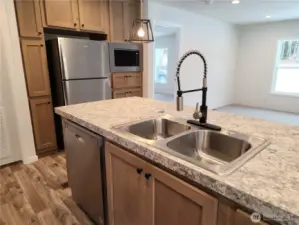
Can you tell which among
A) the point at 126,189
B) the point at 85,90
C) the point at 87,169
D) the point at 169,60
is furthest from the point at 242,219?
the point at 169,60

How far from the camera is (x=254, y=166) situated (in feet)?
2.57

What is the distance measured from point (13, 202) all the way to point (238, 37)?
22.5 ft

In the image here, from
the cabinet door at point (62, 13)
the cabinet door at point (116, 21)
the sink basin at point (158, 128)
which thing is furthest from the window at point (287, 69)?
the sink basin at point (158, 128)

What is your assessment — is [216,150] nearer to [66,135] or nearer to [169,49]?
[66,135]

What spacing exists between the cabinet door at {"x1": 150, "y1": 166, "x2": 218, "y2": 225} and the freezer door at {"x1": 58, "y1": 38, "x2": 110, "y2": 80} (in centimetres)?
225

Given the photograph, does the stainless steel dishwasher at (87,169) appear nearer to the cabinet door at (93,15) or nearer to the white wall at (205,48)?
the cabinet door at (93,15)

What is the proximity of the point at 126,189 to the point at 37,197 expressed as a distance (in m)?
1.36

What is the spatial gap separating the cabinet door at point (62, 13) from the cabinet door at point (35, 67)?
13.3 inches

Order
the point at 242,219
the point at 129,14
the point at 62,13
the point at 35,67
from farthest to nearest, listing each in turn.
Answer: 1. the point at 129,14
2. the point at 62,13
3. the point at 35,67
4. the point at 242,219

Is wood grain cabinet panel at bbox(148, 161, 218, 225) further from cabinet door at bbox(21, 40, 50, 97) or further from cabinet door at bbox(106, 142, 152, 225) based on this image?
cabinet door at bbox(21, 40, 50, 97)

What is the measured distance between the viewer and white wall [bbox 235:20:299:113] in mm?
5629

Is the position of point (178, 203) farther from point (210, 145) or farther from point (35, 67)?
point (35, 67)

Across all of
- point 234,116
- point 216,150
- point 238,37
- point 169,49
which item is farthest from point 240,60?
point 216,150

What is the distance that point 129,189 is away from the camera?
117cm
